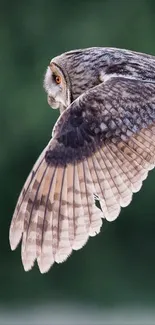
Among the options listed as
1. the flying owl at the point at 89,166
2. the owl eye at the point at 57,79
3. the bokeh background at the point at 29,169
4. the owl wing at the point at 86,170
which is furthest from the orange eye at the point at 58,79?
Answer: the bokeh background at the point at 29,169

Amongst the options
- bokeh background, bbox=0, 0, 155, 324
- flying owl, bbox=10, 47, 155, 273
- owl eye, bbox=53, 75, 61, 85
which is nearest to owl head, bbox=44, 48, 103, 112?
owl eye, bbox=53, 75, 61, 85

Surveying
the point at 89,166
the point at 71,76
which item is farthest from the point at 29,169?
the point at 89,166

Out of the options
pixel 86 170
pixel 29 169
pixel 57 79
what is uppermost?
pixel 57 79

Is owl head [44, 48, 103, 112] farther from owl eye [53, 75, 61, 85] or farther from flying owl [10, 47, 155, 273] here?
flying owl [10, 47, 155, 273]

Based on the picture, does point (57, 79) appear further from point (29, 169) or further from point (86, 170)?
point (29, 169)

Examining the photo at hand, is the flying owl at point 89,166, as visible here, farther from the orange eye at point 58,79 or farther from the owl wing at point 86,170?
the orange eye at point 58,79
